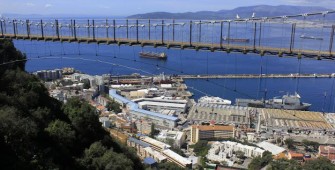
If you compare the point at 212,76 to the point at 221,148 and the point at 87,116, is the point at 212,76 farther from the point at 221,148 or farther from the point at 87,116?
the point at 87,116

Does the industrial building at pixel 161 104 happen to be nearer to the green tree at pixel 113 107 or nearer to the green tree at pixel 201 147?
the green tree at pixel 113 107

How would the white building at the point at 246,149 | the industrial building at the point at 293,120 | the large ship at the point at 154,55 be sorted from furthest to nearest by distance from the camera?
the large ship at the point at 154,55 < the industrial building at the point at 293,120 < the white building at the point at 246,149

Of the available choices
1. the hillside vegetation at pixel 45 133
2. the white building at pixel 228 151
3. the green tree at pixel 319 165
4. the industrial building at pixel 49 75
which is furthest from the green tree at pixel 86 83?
the green tree at pixel 319 165

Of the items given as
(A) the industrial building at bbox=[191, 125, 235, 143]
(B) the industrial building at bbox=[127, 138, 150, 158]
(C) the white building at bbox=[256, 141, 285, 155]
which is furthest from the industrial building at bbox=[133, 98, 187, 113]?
(B) the industrial building at bbox=[127, 138, 150, 158]

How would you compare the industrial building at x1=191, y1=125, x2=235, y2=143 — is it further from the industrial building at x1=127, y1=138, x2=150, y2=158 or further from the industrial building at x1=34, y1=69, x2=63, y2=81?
the industrial building at x1=34, y1=69, x2=63, y2=81

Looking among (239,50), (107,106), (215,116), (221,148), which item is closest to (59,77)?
(107,106)

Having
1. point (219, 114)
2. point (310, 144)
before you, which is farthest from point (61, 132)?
point (219, 114)

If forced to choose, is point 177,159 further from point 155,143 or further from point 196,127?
point 196,127
